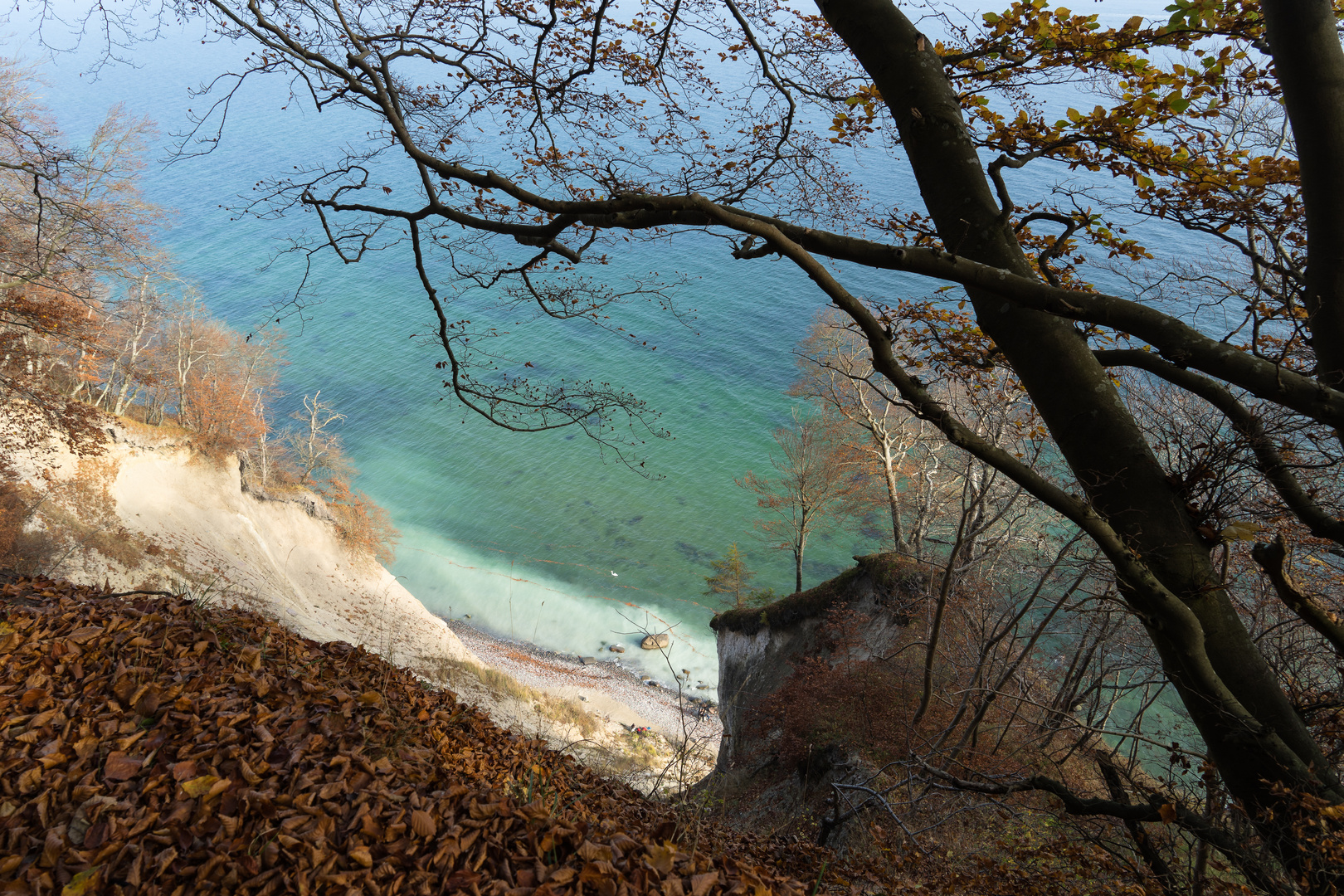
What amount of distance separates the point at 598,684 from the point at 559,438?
14.8 metres

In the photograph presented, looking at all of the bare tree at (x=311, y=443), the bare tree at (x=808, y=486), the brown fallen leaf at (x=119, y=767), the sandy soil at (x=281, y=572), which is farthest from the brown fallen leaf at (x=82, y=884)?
the bare tree at (x=311, y=443)

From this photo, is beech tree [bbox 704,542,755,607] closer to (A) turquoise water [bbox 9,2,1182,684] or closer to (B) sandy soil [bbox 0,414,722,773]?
(A) turquoise water [bbox 9,2,1182,684]

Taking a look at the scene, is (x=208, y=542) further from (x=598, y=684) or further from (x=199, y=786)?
(x=199, y=786)

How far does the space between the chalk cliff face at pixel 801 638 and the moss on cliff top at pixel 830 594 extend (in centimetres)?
2

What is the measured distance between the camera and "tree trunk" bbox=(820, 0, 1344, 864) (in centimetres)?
299

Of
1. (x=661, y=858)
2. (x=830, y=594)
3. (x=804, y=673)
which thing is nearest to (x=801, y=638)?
(x=830, y=594)

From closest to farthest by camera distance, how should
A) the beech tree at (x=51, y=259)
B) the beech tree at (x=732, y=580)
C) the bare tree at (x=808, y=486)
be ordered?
the beech tree at (x=51, y=259)
the bare tree at (x=808, y=486)
the beech tree at (x=732, y=580)

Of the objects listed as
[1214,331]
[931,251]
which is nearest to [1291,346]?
[931,251]

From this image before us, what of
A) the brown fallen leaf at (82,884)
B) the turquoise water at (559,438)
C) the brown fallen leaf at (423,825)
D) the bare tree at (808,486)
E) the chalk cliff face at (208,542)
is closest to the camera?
the brown fallen leaf at (82,884)

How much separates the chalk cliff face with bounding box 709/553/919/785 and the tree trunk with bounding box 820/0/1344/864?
23.8ft

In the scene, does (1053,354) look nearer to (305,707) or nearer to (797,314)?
(305,707)

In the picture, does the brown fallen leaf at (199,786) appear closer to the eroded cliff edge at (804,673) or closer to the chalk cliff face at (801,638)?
the eroded cliff edge at (804,673)

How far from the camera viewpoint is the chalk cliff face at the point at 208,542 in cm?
1456

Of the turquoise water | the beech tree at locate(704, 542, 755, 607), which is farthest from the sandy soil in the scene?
the beech tree at locate(704, 542, 755, 607)
